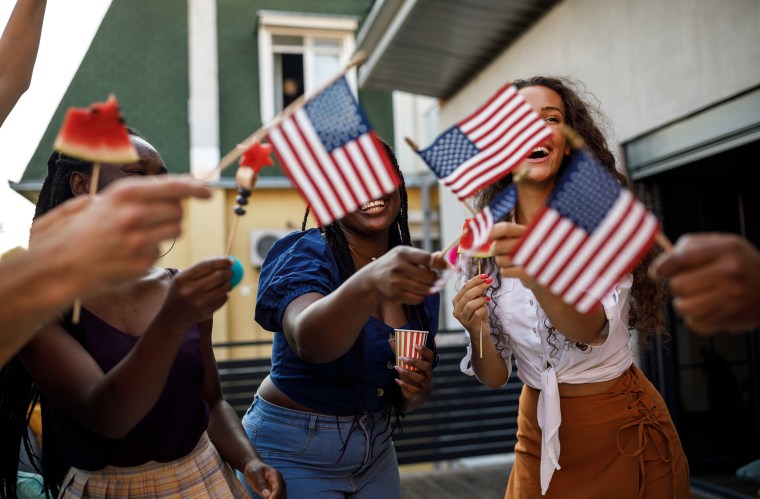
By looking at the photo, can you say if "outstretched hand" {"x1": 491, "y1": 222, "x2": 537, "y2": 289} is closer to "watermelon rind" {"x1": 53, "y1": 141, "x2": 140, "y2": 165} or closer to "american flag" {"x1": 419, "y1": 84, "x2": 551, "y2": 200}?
"american flag" {"x1": 419, "y1": 84, "x2": 551, "y2": 200}

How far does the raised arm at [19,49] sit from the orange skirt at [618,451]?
6.26 feet

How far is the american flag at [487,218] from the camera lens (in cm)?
157

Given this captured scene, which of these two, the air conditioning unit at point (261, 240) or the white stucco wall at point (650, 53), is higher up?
the white stucco wall at point (650, 53)

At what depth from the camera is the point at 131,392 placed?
139 cm

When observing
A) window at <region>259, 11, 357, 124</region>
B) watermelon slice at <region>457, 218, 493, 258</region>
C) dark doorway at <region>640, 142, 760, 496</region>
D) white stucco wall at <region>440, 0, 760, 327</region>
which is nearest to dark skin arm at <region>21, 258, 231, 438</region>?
watermelon slice at <region>457, 218, 493, 258</region>

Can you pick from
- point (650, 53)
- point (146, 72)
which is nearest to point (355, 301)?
point (650, 53)

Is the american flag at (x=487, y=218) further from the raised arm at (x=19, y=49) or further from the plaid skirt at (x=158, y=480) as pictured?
the raised arm at (x=19, y=49)

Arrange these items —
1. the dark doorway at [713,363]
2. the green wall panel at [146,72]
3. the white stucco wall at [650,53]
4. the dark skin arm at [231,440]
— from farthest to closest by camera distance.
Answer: the green wall panel at [146,72]
the dark doorway at [713,363]
the white stucco wall at [650,53]
the dark skin arm at [231,440]

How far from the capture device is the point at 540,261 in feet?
4.75

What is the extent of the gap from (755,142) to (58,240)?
4.24m

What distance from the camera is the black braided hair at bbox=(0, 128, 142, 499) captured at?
1.75 meters

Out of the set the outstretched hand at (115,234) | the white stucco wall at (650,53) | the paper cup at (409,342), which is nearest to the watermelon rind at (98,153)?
the outstretched hand at (115,234)

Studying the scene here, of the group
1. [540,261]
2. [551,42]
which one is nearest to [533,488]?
[540,261]

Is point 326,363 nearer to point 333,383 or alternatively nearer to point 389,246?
point 333,383
